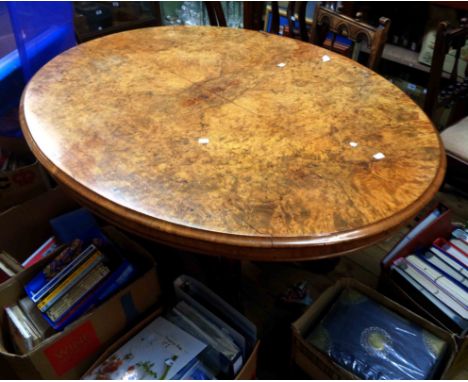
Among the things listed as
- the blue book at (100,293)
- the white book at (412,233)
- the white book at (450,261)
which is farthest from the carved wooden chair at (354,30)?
the blue book at (100,293)

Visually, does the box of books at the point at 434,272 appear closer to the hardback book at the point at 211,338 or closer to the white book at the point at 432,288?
the white book at the point at 432,288

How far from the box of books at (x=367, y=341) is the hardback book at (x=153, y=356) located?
31cm

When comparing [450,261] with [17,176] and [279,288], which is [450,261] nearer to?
[279,288]

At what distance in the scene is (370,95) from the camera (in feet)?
3.77

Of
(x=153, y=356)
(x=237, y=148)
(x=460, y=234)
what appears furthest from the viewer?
(x=460, y=234)

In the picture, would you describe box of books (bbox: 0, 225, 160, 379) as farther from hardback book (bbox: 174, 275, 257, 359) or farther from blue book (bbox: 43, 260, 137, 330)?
hardback book (bbox: 174, 275, 257, 359)

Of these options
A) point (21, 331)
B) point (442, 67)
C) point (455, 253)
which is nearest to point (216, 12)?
point (442, 67)

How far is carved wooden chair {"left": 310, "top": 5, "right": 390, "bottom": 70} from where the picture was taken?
4.54 ft

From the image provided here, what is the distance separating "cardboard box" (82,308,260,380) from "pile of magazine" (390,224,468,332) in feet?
1.87

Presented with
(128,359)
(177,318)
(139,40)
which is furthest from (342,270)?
(139,40)

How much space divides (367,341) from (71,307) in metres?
0.86

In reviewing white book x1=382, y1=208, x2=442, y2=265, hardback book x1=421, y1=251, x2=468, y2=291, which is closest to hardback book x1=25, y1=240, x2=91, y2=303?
white book x1=382, y1=208, x2=442, y2=265

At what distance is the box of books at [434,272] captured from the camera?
47.1 inches

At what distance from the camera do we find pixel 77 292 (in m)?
1.14
